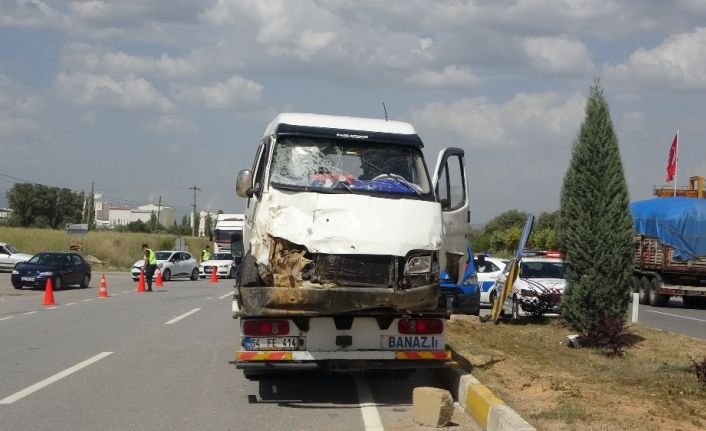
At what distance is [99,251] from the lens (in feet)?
212

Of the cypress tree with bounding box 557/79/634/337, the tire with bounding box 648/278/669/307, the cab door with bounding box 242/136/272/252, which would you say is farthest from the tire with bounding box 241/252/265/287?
the tire with bounding box 648/278/669/307

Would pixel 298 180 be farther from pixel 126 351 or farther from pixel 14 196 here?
pixel 14 196

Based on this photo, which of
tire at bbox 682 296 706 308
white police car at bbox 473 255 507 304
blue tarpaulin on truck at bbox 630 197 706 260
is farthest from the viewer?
tire at bbox 682 296 706 308

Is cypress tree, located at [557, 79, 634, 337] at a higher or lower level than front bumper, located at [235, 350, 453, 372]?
higher

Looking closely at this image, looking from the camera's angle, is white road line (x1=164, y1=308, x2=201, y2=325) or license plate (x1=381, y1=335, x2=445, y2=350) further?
white road line (x1=164, y1=308, x2=201, y2=325)

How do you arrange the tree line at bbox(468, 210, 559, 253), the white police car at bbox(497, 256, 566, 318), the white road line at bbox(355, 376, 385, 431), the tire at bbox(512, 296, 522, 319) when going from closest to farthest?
the white road line at bbox(355, 376, 385, 431)
the white police car at bbox(497, 256, 566, 318)
the tire at bbox(512, 296, 522, 319)
the tree line at bbox(468, 210, 559, 253)

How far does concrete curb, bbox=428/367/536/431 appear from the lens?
22.6 feet

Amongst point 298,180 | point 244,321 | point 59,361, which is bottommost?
point 59,361

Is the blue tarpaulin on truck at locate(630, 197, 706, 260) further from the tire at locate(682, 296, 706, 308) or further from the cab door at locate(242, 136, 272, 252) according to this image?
the cab door at locate(242, 136, 272, 252)

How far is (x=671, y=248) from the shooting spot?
93.2 ft

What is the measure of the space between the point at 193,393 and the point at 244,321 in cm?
138

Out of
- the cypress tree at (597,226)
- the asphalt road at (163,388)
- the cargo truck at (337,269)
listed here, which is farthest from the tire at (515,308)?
the cargo truck at (337,269)

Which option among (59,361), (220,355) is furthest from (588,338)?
(59,361)

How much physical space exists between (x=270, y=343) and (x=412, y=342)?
1506 millimetres
